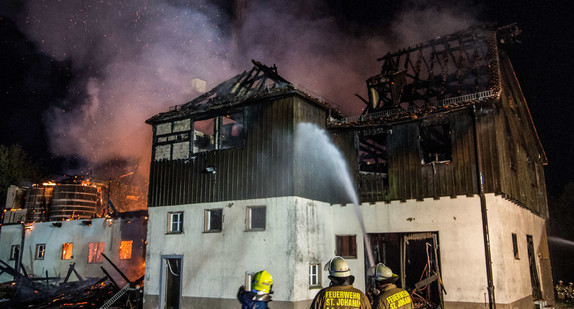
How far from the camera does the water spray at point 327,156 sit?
A: 16.4 metres

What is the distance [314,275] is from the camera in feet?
52.2

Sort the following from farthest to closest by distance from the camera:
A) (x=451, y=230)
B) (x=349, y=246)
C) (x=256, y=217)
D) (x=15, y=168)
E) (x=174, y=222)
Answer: (x=15, y=168), (x=174, y=222), (x=349, y=246), (x=256, y=217), (x=451, y=230)

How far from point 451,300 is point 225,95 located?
40.1ft

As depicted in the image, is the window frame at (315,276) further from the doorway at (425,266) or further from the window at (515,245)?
the window at (515,245)

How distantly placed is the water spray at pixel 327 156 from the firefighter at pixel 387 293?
1029 cm

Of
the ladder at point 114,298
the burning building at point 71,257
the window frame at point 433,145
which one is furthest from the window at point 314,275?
the ladder at point 114,298

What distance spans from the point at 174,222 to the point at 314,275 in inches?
264

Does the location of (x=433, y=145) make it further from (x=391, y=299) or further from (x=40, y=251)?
(x=40, y=251)

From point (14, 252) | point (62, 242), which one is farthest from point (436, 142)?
point (14, 252)

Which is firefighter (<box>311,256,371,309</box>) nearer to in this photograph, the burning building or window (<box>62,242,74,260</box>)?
the burning building

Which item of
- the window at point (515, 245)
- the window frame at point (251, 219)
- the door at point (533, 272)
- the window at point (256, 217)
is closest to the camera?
the window at point (515, 245)

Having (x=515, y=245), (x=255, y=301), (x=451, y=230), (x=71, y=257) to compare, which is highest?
(x=451, y=230)

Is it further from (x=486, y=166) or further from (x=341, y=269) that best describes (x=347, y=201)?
(x=341, y=269)

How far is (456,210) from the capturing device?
47.8ft
